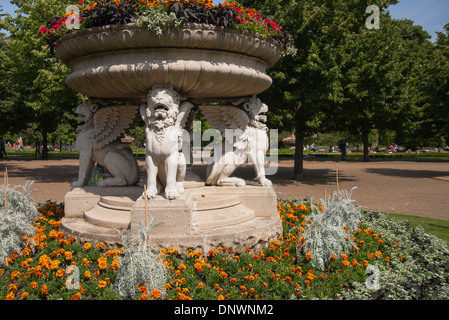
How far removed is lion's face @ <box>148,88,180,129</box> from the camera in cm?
408

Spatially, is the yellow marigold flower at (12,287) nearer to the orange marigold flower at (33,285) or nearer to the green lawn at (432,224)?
the orange marigold flower at (33,285)

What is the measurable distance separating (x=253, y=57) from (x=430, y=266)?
10.6 ft

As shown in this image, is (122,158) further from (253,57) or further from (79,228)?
(253,57)

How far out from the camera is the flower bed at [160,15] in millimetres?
3574

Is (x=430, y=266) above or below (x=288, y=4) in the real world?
below

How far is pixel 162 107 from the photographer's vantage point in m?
4.14

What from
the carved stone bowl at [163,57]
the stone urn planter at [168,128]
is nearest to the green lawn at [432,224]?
the stone urn planter at [168,128]

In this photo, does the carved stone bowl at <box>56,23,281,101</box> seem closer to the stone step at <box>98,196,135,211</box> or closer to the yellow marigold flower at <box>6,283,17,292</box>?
the stone step at <box>98,196,135,211</box>

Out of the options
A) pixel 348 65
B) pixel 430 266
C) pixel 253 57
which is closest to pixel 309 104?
pixel 348 65

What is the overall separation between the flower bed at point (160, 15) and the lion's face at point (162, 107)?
0.79 meters

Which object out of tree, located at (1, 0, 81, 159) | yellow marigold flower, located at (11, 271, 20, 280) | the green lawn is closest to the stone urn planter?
yellow marigold flower, located at (11, 271, 20, 280)
